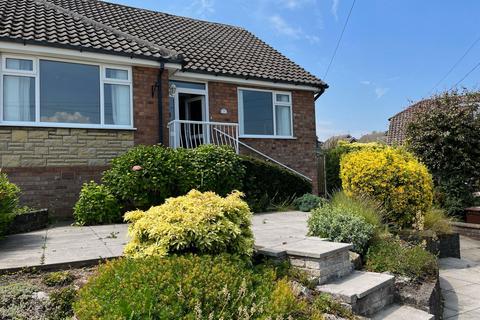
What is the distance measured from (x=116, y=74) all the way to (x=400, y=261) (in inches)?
297

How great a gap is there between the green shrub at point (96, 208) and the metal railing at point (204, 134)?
2.81 m

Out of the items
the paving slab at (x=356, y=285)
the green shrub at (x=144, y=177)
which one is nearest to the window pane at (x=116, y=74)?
the green shrub at (x=144, y=177)

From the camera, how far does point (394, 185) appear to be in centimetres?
707

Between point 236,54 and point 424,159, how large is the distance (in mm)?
6873

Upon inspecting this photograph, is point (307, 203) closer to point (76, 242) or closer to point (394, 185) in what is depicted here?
point (394, 185)

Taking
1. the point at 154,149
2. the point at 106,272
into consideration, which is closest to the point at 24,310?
the point at 106,272

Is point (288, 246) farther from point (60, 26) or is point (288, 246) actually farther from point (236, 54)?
point (236, 54)

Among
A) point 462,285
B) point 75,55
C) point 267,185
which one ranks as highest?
point 75,55

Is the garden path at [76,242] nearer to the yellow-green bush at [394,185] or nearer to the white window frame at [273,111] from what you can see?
the yellow-green bush at [394,185]

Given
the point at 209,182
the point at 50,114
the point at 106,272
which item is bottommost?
the point at 106,272

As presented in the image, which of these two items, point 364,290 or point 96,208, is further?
point 96,208

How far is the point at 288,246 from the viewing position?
14.9 feet

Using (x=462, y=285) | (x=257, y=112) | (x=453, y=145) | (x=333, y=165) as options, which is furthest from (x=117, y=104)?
(x=453, y=145)

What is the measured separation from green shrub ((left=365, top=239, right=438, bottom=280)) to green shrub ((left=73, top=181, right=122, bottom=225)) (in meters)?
4.79
